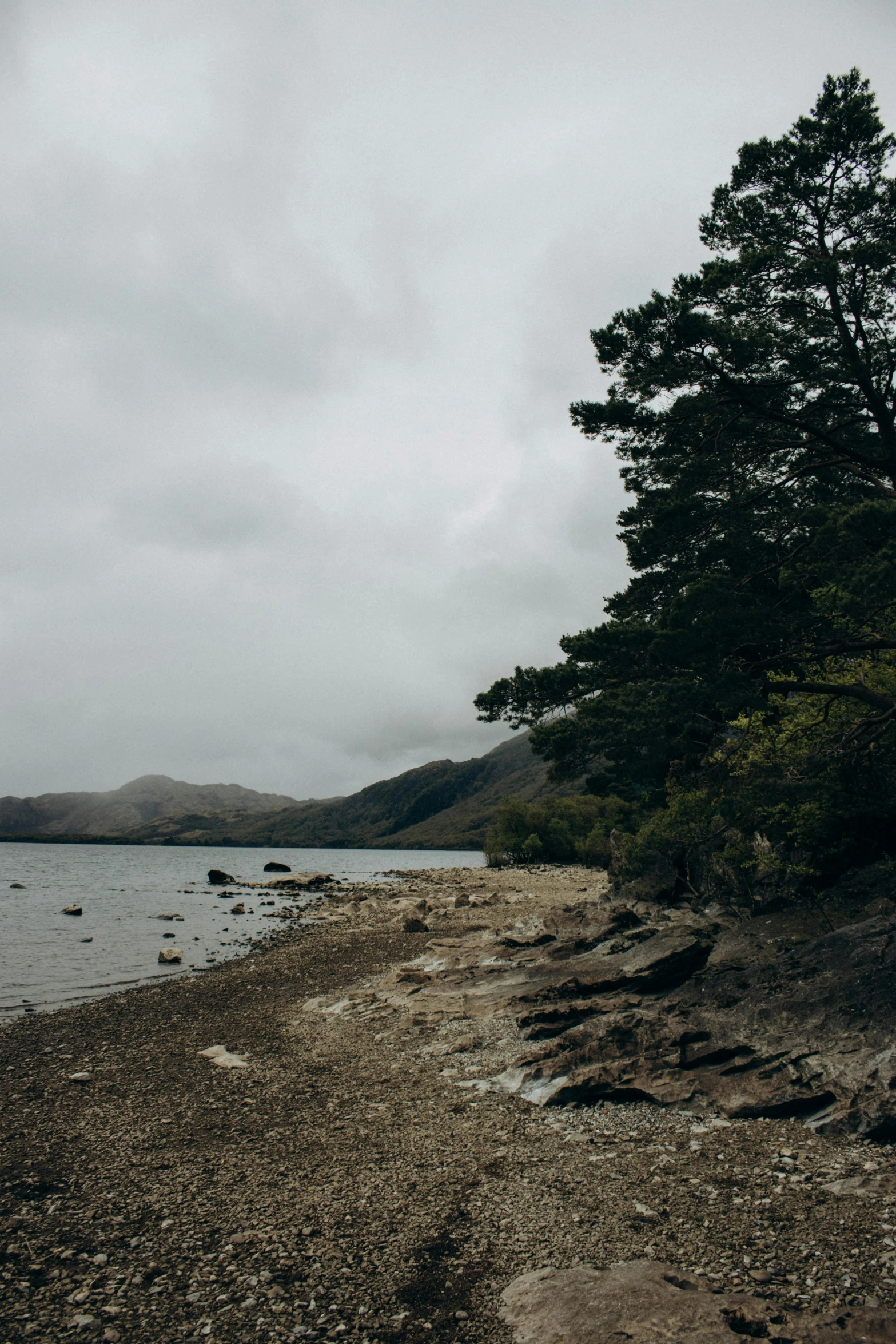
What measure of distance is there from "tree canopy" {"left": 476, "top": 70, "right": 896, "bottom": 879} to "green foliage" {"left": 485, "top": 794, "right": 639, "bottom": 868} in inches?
2683

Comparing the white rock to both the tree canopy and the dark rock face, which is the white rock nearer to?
the dark rock face

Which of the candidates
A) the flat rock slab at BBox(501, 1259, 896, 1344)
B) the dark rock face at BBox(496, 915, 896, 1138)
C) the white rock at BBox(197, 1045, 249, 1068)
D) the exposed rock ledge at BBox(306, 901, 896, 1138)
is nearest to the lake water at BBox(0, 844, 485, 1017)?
the white rock at BBox(197, 1045, 249, 1068)

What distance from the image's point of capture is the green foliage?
278 ft

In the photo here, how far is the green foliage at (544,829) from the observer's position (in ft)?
278

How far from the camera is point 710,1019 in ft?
33.8

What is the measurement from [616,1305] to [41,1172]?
24.2 ft

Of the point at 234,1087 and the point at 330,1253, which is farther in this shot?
the point at 234,1087

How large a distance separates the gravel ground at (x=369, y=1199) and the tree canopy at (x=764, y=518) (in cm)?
763

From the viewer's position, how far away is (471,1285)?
18.2 ft

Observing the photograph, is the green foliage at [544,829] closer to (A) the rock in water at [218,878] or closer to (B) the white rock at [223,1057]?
(A) the rock in water at [218,878]

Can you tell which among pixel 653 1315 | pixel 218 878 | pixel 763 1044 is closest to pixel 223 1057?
pixel 763 1044

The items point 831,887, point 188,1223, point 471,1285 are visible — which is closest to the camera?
point 471,1285

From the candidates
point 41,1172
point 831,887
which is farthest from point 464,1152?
point 831,887

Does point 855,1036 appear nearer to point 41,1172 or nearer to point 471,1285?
point 471,1285
